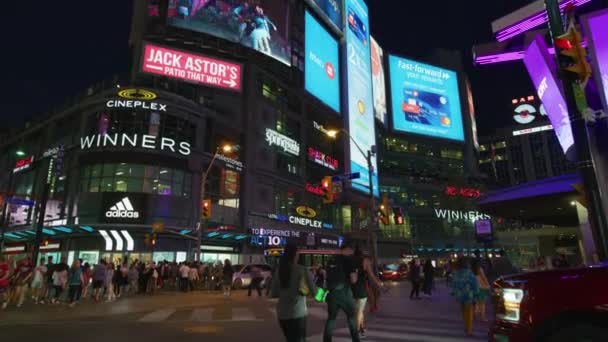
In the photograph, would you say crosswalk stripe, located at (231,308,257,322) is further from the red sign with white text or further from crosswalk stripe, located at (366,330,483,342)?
the red sign with white text

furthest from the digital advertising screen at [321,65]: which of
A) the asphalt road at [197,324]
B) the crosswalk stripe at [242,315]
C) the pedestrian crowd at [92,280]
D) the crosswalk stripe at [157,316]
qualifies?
the asphalt road at [197,324]

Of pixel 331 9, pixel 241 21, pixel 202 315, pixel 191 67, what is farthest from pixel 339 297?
pixel 331 9

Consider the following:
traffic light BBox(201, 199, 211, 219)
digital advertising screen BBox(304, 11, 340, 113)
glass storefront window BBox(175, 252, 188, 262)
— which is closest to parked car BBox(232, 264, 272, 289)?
traffic light BBox(201, 199, 211, 219)

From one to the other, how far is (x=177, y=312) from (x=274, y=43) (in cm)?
4258

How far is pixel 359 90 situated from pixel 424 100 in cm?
2627

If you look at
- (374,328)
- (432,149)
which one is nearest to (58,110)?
(374,328)

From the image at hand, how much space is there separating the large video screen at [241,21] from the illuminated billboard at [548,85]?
3488 cm

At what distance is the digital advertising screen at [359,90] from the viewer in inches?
2518

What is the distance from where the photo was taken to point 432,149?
92875 mm

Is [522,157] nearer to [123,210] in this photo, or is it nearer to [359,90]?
[359,90]

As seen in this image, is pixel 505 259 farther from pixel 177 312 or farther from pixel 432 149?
pixel 432 149

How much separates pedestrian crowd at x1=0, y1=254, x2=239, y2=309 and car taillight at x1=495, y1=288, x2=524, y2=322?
52.5ft

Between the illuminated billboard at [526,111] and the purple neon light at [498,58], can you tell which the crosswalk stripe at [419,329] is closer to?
the purple neon light at [498,58]

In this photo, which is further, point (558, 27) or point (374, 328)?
point (374, 328)
